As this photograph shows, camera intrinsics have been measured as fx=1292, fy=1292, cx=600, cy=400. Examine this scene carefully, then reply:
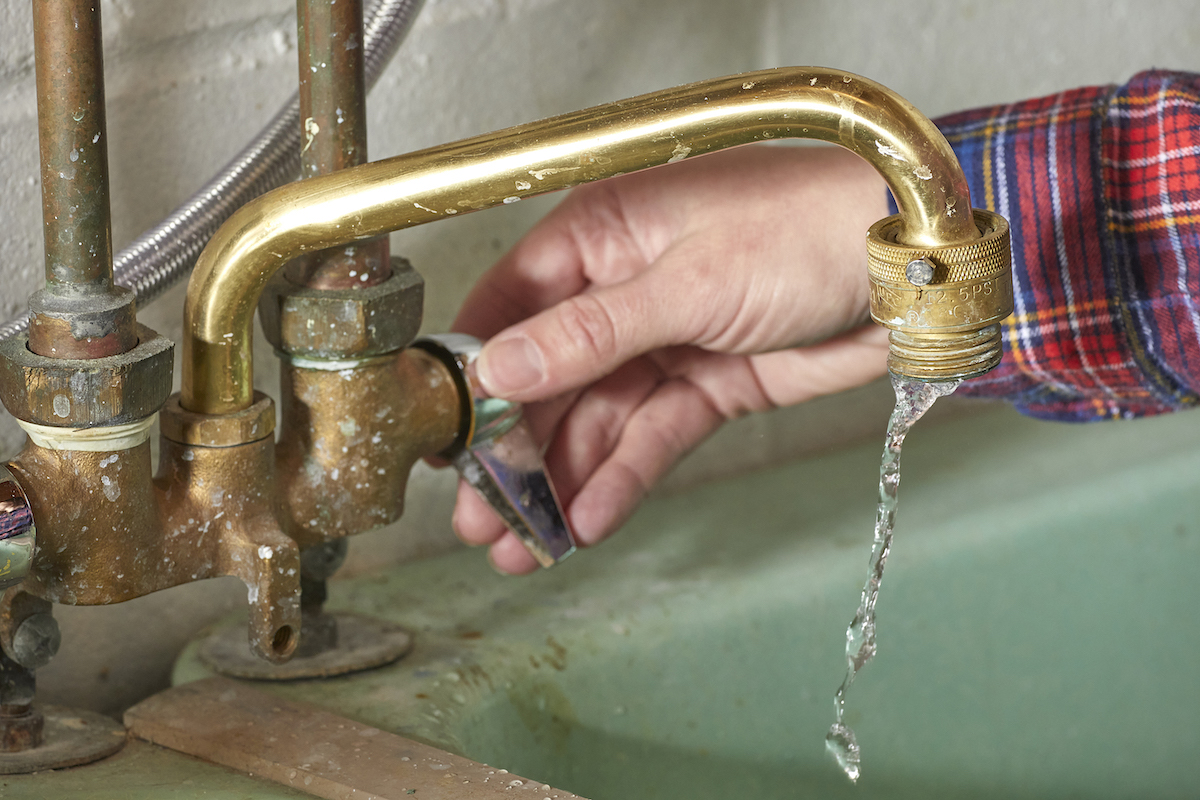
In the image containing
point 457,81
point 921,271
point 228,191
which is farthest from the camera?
point 457,81

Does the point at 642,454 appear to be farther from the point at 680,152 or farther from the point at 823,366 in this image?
the point at 680,152

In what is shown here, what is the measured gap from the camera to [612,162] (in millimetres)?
341

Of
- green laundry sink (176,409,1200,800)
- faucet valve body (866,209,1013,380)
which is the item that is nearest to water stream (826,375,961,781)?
faucet valve body (866,209,1013,380)

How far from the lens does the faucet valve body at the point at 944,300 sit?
33cm

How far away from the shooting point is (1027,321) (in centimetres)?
54

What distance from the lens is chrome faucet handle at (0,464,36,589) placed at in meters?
0.36

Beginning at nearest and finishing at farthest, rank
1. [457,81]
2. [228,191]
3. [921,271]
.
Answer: [921,271] < [228,191] < [457,81]

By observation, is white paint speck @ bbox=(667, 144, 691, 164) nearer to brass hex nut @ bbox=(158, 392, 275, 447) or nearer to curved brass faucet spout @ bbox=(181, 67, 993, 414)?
curved brass faucet spout @ bbox=(181, 67, 993, 414)

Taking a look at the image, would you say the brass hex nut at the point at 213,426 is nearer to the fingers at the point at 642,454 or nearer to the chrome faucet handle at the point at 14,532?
the chrome faucet handle at the point at 14,532

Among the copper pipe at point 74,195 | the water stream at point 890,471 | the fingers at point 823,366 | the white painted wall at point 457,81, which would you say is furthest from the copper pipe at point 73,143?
the fingers at point 823,366

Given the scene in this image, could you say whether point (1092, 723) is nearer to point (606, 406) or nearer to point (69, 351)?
point (606, 406)

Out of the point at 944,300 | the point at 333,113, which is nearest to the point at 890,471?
the point at 944,300

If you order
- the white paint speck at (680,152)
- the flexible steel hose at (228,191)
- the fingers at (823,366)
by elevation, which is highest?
the white paint speck at (680,152)

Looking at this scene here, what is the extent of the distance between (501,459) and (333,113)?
0.15 metres
